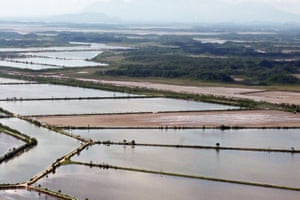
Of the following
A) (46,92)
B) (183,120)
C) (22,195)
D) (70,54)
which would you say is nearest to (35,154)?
(22,195)

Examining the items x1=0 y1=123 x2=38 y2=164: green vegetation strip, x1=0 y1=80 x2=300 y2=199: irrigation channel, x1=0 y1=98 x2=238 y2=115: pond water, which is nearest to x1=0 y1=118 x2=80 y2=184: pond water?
x1=0 y1=80 x2=300 y2=199: irrigation channel

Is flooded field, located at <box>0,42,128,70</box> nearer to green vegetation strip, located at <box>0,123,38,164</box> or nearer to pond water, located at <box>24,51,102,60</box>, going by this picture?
pond water, located at <box>24,51,102,60</box>

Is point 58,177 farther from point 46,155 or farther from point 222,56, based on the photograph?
point 222,56

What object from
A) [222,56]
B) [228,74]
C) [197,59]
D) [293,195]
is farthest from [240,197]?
[222,56]

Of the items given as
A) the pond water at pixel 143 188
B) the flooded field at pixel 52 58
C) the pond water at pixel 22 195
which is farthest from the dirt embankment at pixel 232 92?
the pond water at pixel 22 195

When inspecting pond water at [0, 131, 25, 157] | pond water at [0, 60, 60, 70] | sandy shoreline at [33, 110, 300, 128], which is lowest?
pond water at [0, 60, 60, 70]

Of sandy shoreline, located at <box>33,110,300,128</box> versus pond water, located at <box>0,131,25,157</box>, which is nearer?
pond water, located at <box>0,131,25,157</box>
